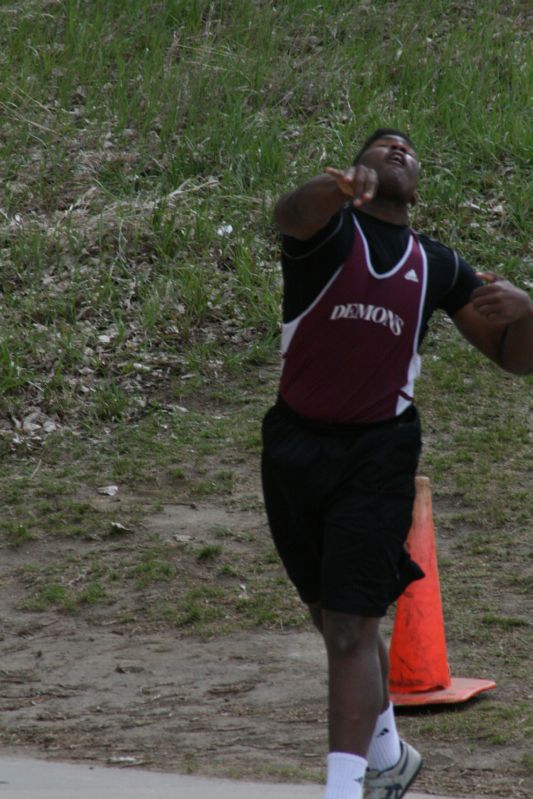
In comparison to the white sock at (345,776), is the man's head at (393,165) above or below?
above

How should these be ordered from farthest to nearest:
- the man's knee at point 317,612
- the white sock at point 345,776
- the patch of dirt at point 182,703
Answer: the patch of dirt at point 182,703
the man's knee at point 317,612
the white sock at point 345,776

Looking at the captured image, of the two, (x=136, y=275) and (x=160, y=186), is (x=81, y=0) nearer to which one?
(x=160, y=186)

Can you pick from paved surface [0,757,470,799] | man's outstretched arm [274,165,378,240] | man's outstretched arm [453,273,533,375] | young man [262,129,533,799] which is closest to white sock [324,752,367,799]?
young man [262,129,533,799]

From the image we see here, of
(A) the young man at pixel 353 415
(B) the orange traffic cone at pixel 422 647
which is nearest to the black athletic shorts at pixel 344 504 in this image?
(A) the young man at pixel 353 415

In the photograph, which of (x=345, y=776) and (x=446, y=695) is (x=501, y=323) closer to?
(x=345, y=776)

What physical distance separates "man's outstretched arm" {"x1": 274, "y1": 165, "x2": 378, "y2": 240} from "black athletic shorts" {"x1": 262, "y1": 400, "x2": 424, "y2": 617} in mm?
575

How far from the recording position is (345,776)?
3561 mm

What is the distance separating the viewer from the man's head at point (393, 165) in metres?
3.88

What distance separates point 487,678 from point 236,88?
766 cm

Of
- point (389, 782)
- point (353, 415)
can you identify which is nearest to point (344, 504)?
point (353, 415)

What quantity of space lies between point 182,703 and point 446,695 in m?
1.10

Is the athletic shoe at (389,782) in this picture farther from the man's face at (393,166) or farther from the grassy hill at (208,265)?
the man's face at (393,166)

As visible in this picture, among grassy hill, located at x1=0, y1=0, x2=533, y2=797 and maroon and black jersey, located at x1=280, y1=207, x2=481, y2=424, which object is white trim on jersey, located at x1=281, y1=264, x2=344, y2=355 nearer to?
maroon and black jersey, located at x1=280, y1=207, x2=481, y2=424

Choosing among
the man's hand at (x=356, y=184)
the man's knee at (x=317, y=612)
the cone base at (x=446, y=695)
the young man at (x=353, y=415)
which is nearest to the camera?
the man's hand at (x=356, y=184)
